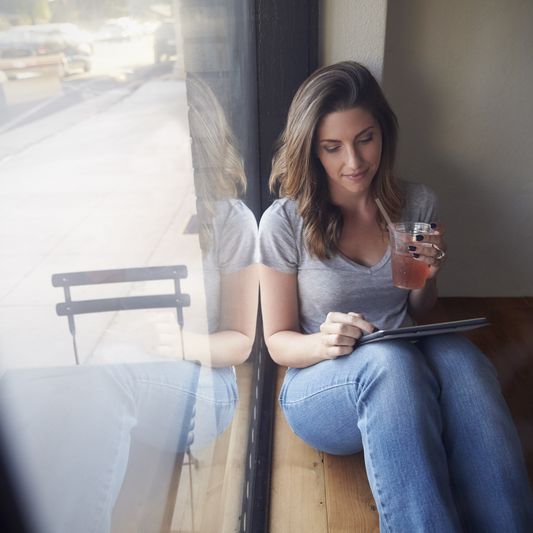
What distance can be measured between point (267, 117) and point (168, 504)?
1.23m

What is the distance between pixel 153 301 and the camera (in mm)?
517

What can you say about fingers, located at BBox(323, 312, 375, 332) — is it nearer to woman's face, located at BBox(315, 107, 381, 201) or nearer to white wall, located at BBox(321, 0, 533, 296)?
woman's face, located at BBox(315, 107, 381, 201)

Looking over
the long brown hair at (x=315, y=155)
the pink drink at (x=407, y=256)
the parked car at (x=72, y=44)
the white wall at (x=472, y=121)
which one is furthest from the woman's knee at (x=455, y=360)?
the white wall at (x=472, y=121)

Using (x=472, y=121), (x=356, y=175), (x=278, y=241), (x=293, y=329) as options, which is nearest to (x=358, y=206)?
(x=356, y=175)

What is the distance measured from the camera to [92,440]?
33 centimetres

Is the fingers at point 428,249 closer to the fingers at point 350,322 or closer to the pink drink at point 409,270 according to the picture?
the pink drink at point 409,270

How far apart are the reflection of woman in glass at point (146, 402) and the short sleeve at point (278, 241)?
0.28 feet

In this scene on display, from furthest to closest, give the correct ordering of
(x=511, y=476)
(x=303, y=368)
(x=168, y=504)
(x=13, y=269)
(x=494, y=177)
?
(x=494, y=177) < (x=303, y=368) < (x=511, y=476) < (x=168, y=504) < (x=13, y=269)

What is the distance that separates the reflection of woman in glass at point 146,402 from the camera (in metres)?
0.25

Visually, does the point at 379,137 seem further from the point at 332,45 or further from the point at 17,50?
the point at 17,50

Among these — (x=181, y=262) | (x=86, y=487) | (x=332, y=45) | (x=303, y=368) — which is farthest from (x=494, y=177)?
(x=86, y=487)

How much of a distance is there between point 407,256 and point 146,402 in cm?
80

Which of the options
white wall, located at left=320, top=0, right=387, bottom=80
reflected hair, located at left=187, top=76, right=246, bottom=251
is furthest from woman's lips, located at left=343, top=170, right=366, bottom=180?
white wall, located at left=320, top=0, right=387, bottom=80

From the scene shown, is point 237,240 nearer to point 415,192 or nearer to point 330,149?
point 330,149
